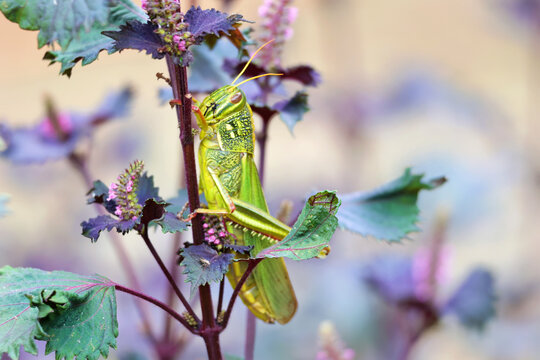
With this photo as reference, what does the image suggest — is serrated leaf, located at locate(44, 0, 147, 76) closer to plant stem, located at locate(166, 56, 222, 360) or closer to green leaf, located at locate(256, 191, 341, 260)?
plant stem, located at locate(166, 56, 222, 360)

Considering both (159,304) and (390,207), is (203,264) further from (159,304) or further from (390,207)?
(390,207)

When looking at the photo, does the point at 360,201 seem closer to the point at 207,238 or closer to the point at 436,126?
the point at 207,238

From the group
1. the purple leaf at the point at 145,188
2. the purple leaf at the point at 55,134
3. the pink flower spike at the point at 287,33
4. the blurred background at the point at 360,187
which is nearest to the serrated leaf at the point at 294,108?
the pink flower spike at the point at 287,33

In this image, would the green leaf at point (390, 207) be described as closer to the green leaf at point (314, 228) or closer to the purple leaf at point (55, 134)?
the green leaf at point (314, 228)

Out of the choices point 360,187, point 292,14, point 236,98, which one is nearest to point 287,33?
point 292,14

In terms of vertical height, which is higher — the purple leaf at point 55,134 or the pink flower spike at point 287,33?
the pink flower spike at point 287,33

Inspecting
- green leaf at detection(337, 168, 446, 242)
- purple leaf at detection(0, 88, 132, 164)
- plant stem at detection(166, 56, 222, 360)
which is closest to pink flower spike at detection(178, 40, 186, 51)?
plant stem at detection(166, 56, 222, 360)

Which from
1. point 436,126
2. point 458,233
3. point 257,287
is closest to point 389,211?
point 257,287
